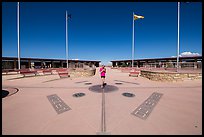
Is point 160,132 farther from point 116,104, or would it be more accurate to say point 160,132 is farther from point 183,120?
point 116,104

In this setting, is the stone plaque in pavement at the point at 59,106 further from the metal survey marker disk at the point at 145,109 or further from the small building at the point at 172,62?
the small building at the point at 172,62

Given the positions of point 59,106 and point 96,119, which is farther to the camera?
point 59,106

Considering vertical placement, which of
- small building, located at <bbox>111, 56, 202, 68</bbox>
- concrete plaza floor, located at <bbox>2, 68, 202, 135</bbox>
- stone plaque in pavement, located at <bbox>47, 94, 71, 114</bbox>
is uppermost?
small building, located at <bbox>111, 56, 202, 68</bbox>

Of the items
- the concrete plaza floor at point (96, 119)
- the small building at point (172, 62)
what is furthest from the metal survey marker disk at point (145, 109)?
the small building at point (172, 62)

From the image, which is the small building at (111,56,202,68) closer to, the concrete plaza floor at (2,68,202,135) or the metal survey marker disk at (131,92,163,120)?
the concrete plaza floor at (2,68,202,135)

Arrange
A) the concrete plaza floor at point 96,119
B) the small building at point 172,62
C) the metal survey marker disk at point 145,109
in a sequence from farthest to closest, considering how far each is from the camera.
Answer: the small building at point 172,62 < the metal survey marker disk at point 145,109 < the concrete plaza floor at point 96,119

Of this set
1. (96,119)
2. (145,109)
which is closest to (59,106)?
(96,119)

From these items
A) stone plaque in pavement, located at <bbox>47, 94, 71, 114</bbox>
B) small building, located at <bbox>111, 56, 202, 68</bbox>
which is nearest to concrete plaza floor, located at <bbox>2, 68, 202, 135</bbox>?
stone plaque in pavement, located at <bbox>47, 94, 71, 114</bbox>

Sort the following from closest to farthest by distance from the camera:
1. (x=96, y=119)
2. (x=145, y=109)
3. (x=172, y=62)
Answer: (x=96, y=119) < (x=145, y=109) < (x=172, y=62)

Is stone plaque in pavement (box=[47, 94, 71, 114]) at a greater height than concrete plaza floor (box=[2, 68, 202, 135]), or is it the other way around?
stone plaque in pavement (box=[47, 94, 71, 114])

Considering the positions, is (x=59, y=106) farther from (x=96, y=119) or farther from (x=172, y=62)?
(x=172, y=62)

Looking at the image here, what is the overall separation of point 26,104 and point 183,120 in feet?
20.7

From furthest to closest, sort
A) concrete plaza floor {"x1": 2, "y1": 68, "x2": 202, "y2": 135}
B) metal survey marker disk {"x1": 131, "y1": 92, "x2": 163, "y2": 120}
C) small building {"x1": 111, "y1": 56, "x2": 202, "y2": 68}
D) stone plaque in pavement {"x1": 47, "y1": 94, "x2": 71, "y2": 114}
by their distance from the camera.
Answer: small building {"x1": 111, "y1": 56, "x2": 202, "y2": 68} → stone plaque in pavement {"x1": 47, "y1": 94, "x2": 71, "y2": 114} → metal survey marker disk {"x1": 131, "y1": 92, "x2": 163, "y2": 120} → concrete plaza floor {"x1": 2, "y1": 68, "x2": 202, "y2": 135}

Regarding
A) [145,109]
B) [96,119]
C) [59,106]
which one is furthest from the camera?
[59,106]
